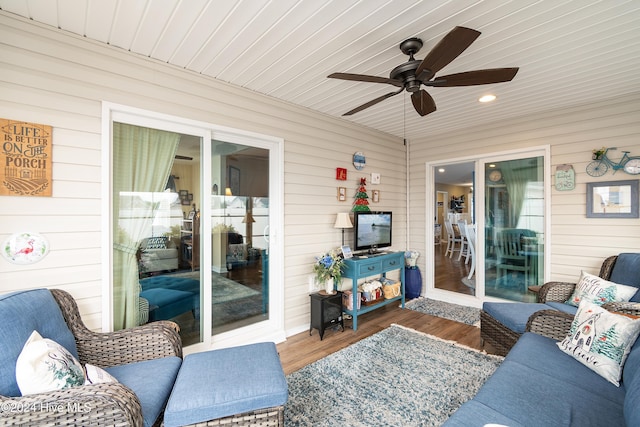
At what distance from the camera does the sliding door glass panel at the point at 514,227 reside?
3.69 m

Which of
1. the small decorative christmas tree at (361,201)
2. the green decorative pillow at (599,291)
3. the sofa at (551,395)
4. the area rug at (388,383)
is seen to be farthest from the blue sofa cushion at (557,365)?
the small decorative christmas tree at (361,201)

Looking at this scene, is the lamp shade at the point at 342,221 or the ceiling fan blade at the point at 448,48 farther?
the lamp shade at the point at 342,221

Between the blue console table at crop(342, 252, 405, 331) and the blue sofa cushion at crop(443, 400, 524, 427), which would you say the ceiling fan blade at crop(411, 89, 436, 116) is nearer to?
the blue console table at crop(342, 252, 405, 331)

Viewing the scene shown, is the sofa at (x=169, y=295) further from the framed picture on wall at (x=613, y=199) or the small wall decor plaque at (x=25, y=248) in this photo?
the framed picture on wall at (x=613, y=199)

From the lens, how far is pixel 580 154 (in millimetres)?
3283

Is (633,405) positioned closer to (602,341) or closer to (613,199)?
(602,341)

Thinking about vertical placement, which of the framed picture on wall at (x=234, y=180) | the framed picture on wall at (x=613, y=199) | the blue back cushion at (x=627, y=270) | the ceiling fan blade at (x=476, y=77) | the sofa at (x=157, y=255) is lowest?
the blue back cushion at (x=627, y=270)

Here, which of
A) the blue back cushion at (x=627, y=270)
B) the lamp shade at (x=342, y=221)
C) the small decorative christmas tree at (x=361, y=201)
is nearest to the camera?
the blue back cushion at (x=627, y=270)

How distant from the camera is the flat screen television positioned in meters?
3.82

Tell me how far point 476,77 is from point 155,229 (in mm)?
2848

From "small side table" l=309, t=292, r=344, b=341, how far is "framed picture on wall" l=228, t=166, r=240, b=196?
1517 millimetres

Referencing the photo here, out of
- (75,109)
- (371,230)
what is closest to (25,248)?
(75,109)

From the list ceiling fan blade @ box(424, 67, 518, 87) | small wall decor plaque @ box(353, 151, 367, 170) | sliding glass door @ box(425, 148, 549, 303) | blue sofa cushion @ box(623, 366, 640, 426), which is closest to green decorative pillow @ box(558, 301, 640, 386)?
blue sofa cushion @ box(623, 366, 640, 426)

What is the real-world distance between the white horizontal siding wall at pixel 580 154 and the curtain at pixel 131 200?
431 centimetres
